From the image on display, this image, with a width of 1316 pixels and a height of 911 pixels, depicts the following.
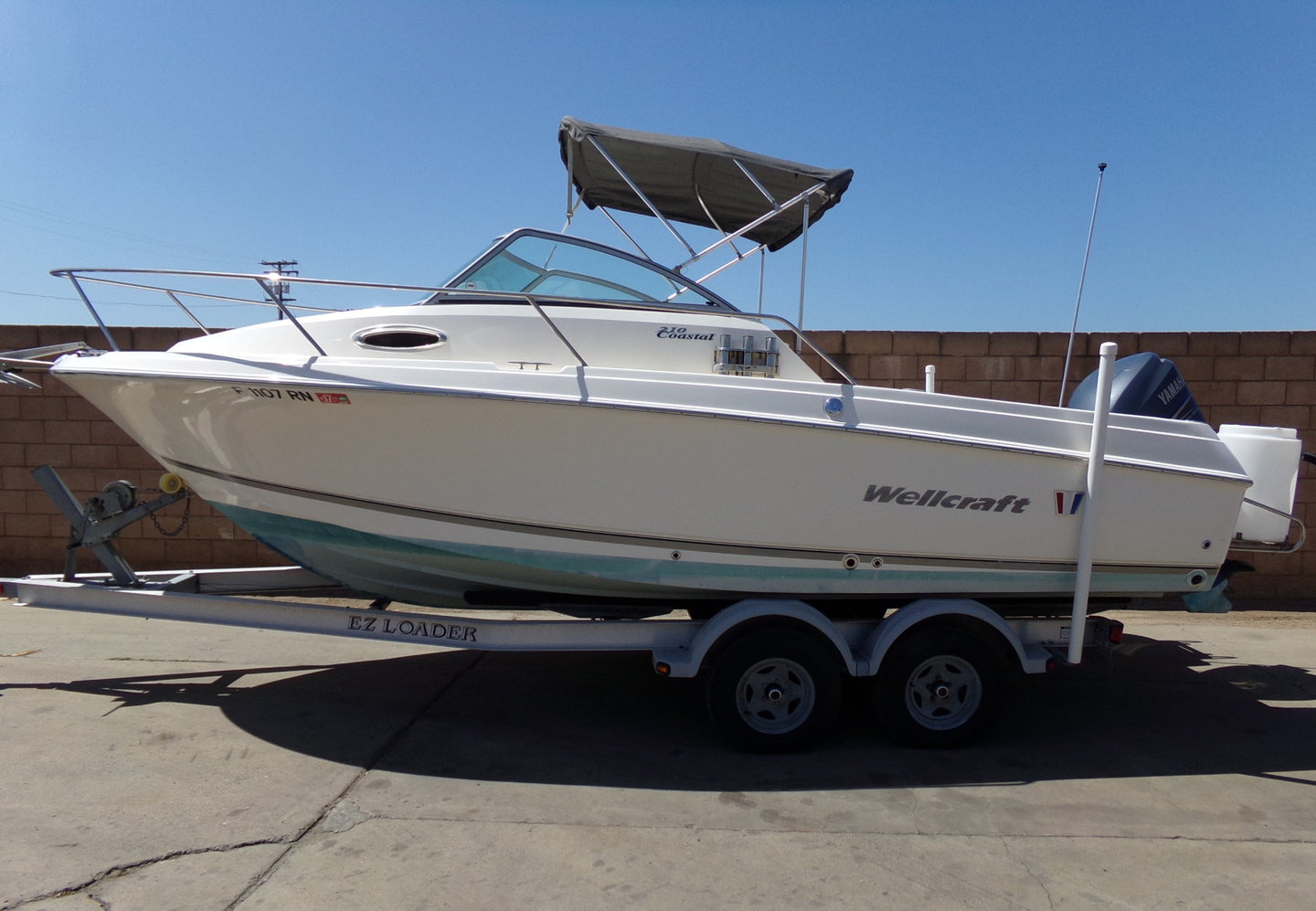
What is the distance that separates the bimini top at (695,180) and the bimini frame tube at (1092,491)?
5.65 ft

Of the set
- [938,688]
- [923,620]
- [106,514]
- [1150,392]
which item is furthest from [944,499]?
[106,514]

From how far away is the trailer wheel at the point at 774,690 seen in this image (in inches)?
145

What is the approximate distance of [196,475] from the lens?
396cm

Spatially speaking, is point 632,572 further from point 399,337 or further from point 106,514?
point 106,514

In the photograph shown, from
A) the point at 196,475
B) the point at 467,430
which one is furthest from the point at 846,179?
the point at 196,475

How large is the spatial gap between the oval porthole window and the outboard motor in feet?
10.5

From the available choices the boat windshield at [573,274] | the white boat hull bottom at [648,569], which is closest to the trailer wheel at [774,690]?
the white boat hull bottom at [648,569]

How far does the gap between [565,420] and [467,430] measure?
41 centimetres

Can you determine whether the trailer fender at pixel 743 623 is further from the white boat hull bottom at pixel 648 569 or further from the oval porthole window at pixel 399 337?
the oval porthole window at pixel 399 337

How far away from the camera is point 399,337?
3.84 metres

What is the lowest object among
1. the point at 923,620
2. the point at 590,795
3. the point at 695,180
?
the point at 590,795

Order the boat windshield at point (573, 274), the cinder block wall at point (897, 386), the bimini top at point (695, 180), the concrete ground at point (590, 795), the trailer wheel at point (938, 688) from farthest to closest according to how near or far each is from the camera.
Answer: the cinder block wall at point (897, 386) → the bimini top at point (695, 180) → the boat windshield at point (573, 274) → the trailer wheel at point (938, 688) → the concrete ground at point (590, 795)

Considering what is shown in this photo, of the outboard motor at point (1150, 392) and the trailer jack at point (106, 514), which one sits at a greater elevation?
the outboard motor at point (1150, 392)

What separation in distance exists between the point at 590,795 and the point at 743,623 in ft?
3.12
